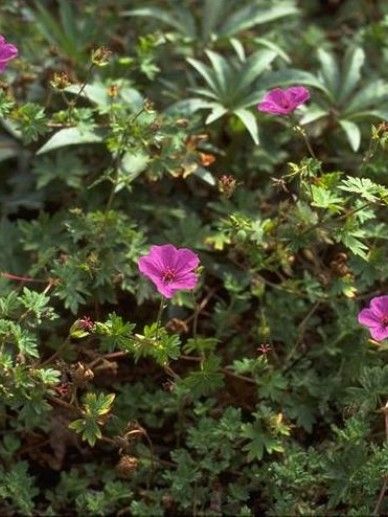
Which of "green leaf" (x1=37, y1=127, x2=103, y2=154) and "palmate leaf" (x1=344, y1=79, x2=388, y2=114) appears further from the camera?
"palmate leaf" (x1=344, y1=79, x2=388, y2=114)

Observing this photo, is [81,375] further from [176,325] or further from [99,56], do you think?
[99,56]

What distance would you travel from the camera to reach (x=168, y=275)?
1.72 meters

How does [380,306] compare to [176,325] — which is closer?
[380,306]

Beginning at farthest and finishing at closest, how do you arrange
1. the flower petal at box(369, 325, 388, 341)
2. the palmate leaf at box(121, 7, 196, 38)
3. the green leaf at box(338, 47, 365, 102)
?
the palmate leaf at box(121, 7, 196, 38), the green leaf at box(338, 47, 365, 102), the flower petal at box(369, 325, 388, 341)

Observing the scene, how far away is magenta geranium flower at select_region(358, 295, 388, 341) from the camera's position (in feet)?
5.60

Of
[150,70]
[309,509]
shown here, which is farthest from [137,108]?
[309,509]

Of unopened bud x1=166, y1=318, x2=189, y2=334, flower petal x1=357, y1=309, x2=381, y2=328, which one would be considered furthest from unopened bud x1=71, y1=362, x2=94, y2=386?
flower petal x1=357, y1=309, x2=381, y2=328

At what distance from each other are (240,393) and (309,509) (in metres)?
0.30

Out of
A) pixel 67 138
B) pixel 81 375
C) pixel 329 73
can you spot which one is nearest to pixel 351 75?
pixel 329 73

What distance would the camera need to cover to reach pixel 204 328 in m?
2.19

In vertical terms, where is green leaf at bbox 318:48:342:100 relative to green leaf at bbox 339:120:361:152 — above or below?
above

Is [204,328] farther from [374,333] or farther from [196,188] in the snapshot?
[374,333]

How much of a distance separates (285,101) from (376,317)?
42 centimetres

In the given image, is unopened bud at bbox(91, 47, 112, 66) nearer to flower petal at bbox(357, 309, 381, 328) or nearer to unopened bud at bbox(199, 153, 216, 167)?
unopened bud at bbox(199, 153, 216, 167)
